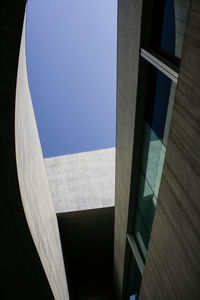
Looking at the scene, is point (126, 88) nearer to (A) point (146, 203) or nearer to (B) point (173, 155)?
(A) point (146, 203)

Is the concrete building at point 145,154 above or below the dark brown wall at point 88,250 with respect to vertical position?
above

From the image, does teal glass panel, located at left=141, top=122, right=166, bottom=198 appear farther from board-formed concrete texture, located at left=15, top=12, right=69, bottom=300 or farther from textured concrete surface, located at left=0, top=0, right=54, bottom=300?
textured concrete surface, located at left=0, top=0, right=54, bottom=300

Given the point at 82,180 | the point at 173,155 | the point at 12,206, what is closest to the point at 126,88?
the point at 173,155

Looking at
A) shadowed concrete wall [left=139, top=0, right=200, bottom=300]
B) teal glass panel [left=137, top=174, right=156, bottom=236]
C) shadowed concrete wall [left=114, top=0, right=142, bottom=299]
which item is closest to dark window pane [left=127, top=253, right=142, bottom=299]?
shadowed concrete wall [left=114, top=0, right=142, bottom=299]

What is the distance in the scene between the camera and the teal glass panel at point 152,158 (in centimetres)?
763

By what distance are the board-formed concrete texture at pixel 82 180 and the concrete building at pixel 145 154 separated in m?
4.25

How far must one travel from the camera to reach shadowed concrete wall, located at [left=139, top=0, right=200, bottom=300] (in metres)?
4.20

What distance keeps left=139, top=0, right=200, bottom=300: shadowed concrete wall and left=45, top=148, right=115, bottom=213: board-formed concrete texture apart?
33.4 feet

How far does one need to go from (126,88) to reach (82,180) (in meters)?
10.2

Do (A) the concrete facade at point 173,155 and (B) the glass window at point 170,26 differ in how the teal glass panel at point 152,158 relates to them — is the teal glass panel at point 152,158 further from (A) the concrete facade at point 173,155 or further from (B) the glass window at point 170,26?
(B) the glass window at point 170,26

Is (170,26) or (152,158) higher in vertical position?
(170,26)

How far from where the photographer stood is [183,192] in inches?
194

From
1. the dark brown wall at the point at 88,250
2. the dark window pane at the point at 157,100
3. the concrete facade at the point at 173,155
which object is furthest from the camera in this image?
the dark brown wall at the point at 88,250

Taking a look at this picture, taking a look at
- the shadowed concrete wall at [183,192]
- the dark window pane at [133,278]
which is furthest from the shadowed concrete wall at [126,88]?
the shadowed concrete wall at [183,192]
